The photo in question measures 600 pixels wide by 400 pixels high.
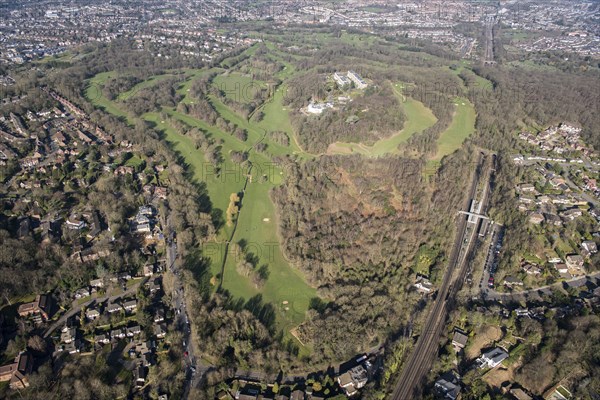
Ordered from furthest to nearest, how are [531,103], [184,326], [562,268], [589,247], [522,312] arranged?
1. [531,103]
2. [589,247]
3. [562,268]
4. [522,312]
5. [184,326]

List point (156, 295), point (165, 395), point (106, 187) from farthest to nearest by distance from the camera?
point (106, 187) < point (156, 295) < point (165, 395)

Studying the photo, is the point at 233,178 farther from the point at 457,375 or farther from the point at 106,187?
the point at 457,375

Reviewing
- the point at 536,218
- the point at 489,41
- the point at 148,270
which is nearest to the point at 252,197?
the point at 148,270

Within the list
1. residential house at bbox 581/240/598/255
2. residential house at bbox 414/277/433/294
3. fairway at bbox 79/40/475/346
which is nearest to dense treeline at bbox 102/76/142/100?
fairway at bbox 79/40/475/346

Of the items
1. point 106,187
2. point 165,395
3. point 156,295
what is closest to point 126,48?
point 106,187

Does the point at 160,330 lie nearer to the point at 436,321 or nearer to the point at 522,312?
the point at 436,321

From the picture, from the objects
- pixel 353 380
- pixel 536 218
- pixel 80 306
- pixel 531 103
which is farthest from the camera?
pixel 531 103
